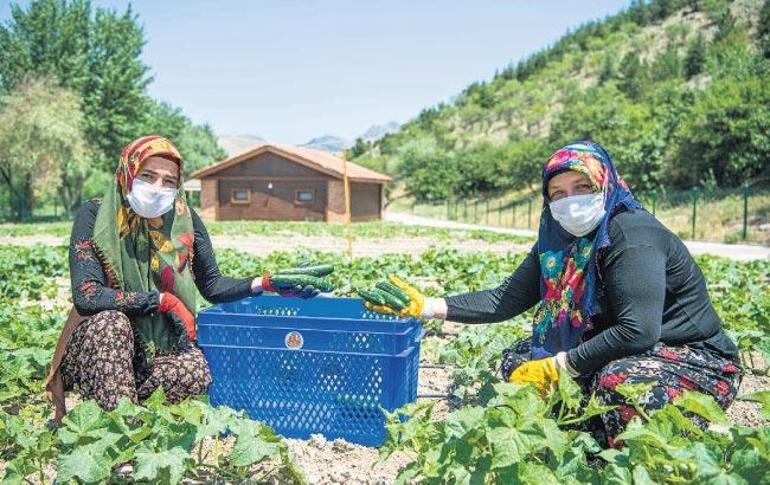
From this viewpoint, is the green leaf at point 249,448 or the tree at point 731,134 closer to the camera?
the green leaf at point 249,448

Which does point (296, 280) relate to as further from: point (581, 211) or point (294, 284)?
point (581, 211)

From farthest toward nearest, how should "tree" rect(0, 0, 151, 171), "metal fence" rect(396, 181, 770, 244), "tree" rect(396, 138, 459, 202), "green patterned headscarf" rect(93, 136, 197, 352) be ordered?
"tree" rect(396, 138, 459, 202) < "tree" rect(0, 0, 151, 171) < "metal fence" rect(396, 181, 770, 244) < "green patterned headscarf" rect(93, 136, 197, 352)

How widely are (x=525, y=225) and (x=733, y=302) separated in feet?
76.8

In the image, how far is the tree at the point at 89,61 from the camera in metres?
34.5

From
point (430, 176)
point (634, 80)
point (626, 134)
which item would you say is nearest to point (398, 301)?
point (626, 134)

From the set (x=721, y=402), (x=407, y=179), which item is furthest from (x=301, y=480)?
(x=407, y=179)

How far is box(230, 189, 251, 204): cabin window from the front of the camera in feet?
103

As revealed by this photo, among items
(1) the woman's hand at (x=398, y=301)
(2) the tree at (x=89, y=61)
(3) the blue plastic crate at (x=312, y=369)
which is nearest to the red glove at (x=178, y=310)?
(3) the blue plastic crate at (x=312, y=369)

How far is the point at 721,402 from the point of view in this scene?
8.55ft

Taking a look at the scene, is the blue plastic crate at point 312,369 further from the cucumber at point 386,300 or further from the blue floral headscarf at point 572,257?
the blue floral headscarf at point 572,257

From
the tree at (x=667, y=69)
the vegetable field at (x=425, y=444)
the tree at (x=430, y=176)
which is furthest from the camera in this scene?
the tree at (x=667, y=69)

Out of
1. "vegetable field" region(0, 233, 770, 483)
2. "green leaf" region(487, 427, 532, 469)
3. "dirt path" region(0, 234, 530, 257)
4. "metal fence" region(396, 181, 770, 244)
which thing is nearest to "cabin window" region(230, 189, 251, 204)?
"metal fence" region(396, 181, 770, 244)

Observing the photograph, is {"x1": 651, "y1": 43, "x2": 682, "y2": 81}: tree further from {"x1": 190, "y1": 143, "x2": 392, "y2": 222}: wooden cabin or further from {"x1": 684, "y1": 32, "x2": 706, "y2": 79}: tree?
{"x1": 190, "y1": 143, "x2": 392, "y2": 222}: wooden cabin

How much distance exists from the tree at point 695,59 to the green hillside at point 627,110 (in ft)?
0.21
